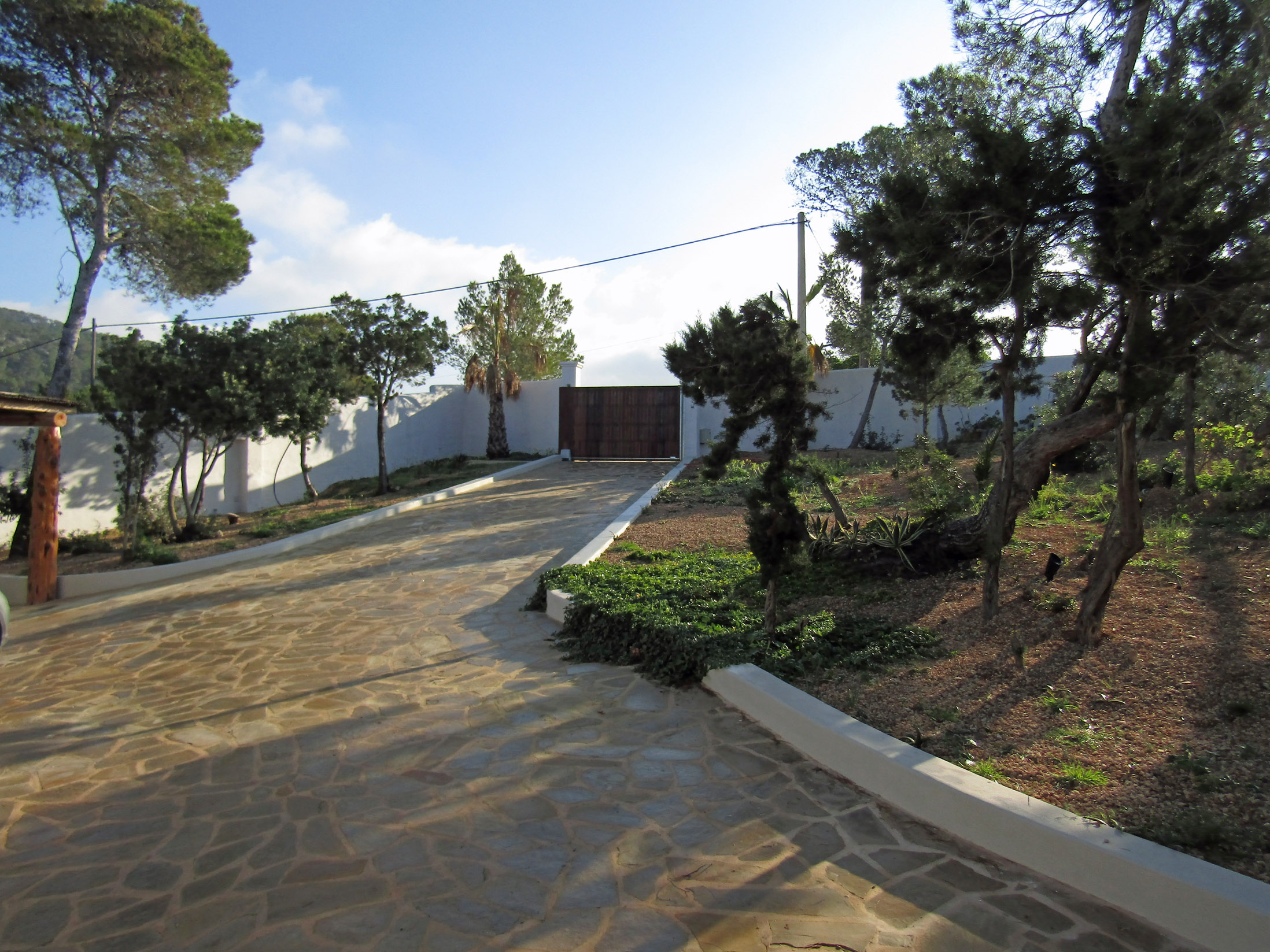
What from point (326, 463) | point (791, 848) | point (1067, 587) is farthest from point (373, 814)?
point (326, 463)

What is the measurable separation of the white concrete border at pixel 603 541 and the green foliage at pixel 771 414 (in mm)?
2228

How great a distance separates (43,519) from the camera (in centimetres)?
874

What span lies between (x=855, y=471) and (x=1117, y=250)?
10.8 meters

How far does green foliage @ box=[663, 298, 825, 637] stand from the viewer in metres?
5.07

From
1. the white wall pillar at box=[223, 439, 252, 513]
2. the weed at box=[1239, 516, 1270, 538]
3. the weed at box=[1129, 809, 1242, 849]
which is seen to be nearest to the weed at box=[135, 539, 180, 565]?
the white wall pillar at box=[223, 439, 252, 513]

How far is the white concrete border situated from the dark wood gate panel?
5.40 metres

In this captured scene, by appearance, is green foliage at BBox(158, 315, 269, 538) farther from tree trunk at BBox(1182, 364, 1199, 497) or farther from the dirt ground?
tree trunk at BBox(1182, 364, 1199, 497)

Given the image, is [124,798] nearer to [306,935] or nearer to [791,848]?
[306,935]

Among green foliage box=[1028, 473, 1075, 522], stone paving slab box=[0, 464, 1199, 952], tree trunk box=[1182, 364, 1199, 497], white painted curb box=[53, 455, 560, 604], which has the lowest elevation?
stone paving slab box=[0, 464, 1199, 952]

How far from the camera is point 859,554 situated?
7.09 metres

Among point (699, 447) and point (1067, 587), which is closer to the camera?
point (1067, 587)

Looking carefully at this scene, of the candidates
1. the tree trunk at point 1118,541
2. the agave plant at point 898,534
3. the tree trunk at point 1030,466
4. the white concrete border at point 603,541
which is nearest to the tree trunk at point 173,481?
the white concrete border at point 603,541

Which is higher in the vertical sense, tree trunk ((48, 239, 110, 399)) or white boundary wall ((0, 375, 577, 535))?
tree trunk ((48, 239, 110, 399))

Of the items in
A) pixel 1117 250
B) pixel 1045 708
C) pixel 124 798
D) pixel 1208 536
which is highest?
pixel 1117 250
